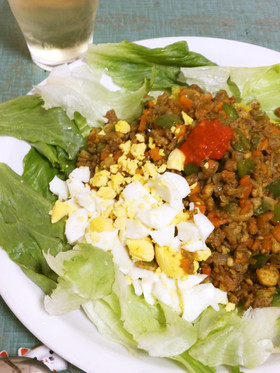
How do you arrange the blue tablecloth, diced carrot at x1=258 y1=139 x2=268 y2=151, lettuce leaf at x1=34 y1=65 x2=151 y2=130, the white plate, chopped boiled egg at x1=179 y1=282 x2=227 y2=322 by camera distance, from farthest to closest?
the blue tablecloth → lettuce leaf at x1=34 y1=65 x2=151 y2=130 → diced carrot at x1=258 y1=139 x2=268 y2=151 → chopped boiled egg at x1=179 y1=282 x2=227 y2=322 → the white plate

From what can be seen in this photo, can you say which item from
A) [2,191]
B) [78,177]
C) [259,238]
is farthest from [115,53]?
[259,238]

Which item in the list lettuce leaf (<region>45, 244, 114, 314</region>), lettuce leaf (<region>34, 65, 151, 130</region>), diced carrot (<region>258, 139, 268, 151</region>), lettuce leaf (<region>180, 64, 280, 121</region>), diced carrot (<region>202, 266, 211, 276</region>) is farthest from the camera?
lettuce leaf (<region>180, 64, 280, 121</region>)

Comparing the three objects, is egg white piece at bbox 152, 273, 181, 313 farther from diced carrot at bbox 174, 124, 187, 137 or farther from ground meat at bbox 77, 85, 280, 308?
diced carrot at bbox 174, 124, 187, 137

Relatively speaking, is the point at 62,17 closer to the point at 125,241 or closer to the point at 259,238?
the point at 125,241

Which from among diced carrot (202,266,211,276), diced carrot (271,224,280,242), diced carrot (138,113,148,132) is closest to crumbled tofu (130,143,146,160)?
diced carrot (138,113,148,132)

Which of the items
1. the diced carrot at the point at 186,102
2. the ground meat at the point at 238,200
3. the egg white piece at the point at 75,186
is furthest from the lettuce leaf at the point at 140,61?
the egg white piece at the point at 75,186

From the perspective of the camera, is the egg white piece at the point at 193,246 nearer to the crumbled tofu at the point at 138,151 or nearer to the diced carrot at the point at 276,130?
the crumbled tofu at the point at 138,151
